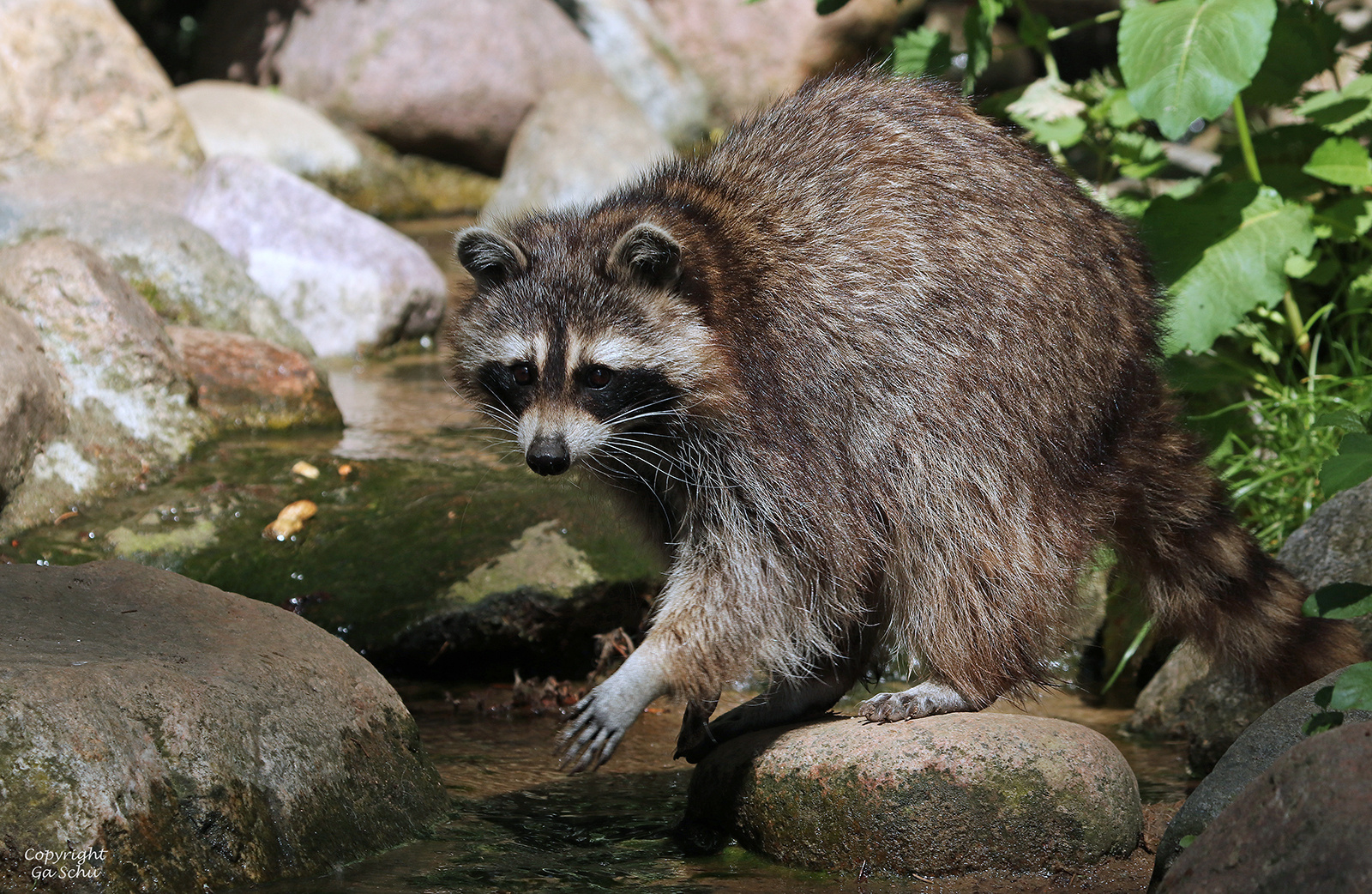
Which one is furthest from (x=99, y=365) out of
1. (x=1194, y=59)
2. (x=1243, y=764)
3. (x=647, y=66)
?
(x=647, y=66)

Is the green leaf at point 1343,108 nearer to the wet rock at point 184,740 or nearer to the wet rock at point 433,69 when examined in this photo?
the wet rock at point 184,740

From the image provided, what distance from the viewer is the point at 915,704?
3.34 m

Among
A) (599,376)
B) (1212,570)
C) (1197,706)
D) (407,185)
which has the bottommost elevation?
(1197,706)

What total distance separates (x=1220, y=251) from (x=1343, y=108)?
0.78m

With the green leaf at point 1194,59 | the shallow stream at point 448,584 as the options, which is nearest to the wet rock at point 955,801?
the shallow stream at point 448,584

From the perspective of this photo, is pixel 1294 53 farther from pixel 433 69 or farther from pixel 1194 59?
pixel 433 69

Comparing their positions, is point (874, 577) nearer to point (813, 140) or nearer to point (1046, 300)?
point (1046, 300)

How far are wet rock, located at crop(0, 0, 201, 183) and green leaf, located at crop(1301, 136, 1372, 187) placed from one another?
22.4 ft

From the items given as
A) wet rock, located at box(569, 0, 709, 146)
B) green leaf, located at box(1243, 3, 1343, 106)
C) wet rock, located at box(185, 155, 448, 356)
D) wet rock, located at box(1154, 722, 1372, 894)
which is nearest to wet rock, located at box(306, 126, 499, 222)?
wet rock, located at box(569, 0, 709, 146)

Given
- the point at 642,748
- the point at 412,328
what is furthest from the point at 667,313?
the point at 412,328

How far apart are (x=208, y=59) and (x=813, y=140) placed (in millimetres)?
9419

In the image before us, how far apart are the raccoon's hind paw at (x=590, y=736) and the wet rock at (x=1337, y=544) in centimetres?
195

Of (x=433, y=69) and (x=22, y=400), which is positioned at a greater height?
(x=433, y=69)

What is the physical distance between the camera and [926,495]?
3.34 meters
